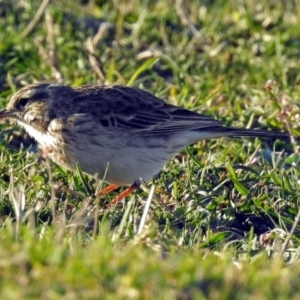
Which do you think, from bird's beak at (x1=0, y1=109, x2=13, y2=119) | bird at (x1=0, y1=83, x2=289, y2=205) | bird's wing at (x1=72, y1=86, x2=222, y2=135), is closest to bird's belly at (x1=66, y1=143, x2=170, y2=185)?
bird at (x1=0, y1=83, x2=289, y2=205)

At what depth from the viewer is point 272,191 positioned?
7.72 m

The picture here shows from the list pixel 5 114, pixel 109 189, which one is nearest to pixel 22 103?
pixel 5 114

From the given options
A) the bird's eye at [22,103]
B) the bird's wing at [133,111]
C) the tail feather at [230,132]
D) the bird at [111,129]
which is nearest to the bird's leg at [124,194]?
the bird at [111,129]

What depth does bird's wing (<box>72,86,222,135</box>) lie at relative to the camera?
7914 mm

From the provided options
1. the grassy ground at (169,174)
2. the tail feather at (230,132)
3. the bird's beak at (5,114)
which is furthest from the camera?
the bird's beak at (5,114)

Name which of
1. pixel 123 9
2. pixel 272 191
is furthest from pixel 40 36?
pixel 272 191

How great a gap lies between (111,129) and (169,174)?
0.69 m

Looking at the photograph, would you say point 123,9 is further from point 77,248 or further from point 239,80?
point 77,248

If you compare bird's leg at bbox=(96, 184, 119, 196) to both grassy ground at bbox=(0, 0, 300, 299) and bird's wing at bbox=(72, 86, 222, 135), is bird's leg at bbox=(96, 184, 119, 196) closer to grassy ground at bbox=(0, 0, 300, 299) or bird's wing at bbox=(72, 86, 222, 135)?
grassy ground at bbox=(0, 0, 300, 299)

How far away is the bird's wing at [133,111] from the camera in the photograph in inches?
312

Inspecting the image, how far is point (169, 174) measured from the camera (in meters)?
8.07

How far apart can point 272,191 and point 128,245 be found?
2.50 meters

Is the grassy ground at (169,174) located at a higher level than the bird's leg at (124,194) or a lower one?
higher

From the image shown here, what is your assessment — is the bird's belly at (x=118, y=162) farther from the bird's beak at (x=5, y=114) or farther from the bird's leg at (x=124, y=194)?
the bird's beak at (x=5, y=114)
